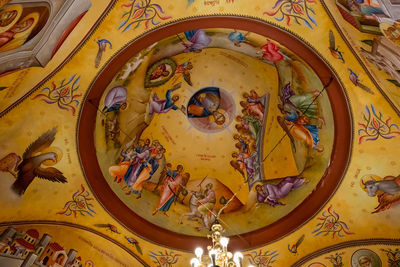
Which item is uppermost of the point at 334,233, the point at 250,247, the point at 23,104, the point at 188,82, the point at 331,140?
the point at 188,82

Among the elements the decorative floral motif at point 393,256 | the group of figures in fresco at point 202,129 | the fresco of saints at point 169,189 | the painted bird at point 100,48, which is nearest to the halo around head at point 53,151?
the group of figures in fresco at point 202,129

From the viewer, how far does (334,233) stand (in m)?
9.54

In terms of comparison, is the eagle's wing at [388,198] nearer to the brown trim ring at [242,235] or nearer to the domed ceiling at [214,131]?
the brown trim ring at [242,235]

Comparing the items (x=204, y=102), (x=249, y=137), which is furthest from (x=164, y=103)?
(x=249, y=137)

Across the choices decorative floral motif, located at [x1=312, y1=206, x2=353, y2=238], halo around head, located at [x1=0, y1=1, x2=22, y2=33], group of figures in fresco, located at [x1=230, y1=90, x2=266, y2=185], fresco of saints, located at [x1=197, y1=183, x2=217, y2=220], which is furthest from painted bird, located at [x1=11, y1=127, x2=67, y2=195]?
decorative floral motif, located at [x1=312, y1=206, x2=353, y2=238]

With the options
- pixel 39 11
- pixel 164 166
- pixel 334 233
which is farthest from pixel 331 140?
pixel 39 11

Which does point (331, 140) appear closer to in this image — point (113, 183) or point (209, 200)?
point (209, 200)

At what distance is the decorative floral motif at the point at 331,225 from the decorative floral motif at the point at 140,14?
6.62m

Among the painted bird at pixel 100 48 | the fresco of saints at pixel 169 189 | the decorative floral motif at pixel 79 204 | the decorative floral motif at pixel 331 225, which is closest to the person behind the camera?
the painted bird at pixel 100 48

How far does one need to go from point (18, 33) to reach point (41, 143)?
325 cm

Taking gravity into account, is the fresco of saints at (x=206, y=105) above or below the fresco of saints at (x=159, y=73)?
above

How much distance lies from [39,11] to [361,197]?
27.3 ft

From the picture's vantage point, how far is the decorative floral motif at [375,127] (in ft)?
25.8

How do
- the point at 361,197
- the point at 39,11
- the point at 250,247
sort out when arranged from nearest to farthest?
the point at 39,11
the point at 361,197
the point at 250,247
